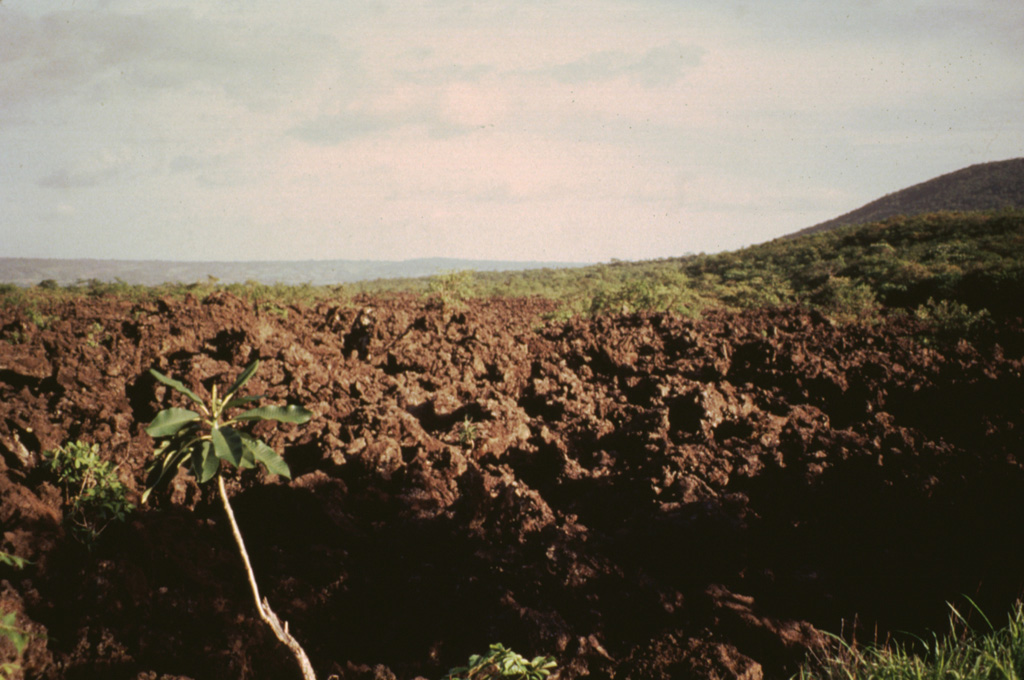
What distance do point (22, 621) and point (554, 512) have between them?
140 inches

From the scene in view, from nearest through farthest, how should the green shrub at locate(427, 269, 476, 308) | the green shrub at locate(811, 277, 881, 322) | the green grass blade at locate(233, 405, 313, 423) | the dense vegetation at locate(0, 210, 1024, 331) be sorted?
1. the green grass blade at locate(233, 405, 313, 423)
2. the green shrub at locate(427, 269, 476, 308)
3. the dense vegetation at locate(0, 210, 1024, 331)
4. the green shrub at locate(811, 277, 881, 322)

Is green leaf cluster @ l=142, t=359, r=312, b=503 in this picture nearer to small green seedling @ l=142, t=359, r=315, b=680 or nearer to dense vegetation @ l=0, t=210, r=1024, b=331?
small green seedling @ l=142, t=359, r=315, b=680

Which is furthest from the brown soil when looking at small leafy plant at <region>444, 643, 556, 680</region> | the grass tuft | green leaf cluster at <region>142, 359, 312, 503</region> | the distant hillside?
the distant hillside

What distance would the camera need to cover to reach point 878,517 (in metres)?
3.80

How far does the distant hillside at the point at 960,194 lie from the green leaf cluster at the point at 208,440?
2617 inches

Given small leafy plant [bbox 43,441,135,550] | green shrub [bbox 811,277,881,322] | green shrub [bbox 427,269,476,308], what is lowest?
small leafy plant [bbox 43,441,135,550]

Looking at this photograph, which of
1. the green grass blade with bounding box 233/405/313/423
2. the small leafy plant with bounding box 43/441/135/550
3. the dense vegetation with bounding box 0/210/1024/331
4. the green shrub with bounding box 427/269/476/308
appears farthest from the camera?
the dense vegetation with bounding box 0/210/1024/331

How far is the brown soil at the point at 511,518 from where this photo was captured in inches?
113

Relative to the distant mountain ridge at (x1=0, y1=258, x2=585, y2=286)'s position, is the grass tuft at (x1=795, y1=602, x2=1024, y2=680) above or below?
below

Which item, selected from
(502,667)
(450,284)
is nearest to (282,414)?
(502,667)

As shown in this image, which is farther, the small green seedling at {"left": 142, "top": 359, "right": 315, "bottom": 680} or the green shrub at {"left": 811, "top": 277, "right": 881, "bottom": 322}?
the green shrub at {"left": 811, "top": 277, "right": 881, "bottom": 322}

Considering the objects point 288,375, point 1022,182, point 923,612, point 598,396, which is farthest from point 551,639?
point 1022,182

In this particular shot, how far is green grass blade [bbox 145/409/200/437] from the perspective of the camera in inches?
79.9

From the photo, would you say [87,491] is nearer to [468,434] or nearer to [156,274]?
[468,434]
